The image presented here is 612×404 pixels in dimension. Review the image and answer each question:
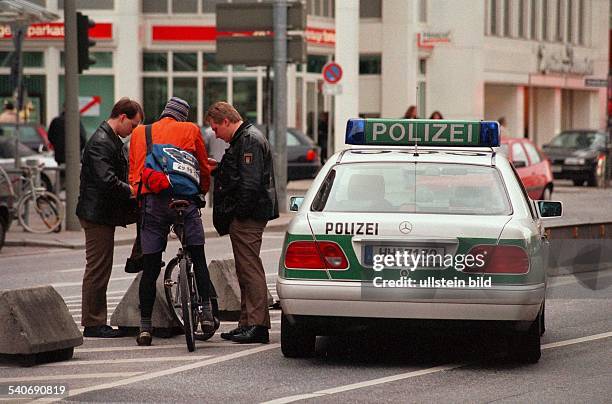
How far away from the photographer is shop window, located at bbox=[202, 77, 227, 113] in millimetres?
46750

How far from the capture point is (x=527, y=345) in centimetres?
998

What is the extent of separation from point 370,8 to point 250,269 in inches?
1745

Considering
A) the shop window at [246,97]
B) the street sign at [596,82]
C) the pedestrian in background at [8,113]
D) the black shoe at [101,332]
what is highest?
the street sign at [596,82]

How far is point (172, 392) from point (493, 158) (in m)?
3.05

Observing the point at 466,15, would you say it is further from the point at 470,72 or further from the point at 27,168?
the point at 27,168

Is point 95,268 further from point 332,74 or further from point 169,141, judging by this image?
point 332,74

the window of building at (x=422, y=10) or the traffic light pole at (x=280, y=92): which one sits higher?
the window of building at (x=422, y=10)

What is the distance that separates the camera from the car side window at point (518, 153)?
28.2m

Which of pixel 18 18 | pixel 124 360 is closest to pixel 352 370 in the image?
pixel 124 360

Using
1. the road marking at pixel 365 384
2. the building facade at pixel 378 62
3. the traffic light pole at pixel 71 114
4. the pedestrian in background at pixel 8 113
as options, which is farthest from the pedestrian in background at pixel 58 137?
the road marking at pixel 365 384

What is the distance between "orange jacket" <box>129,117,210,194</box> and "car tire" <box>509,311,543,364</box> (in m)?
2.46

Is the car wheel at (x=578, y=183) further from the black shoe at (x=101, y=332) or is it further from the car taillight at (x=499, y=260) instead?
the car taillight at (x=499, y=260)

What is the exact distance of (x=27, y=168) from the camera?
23391mm

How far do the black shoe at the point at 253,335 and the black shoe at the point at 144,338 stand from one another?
62 cm
